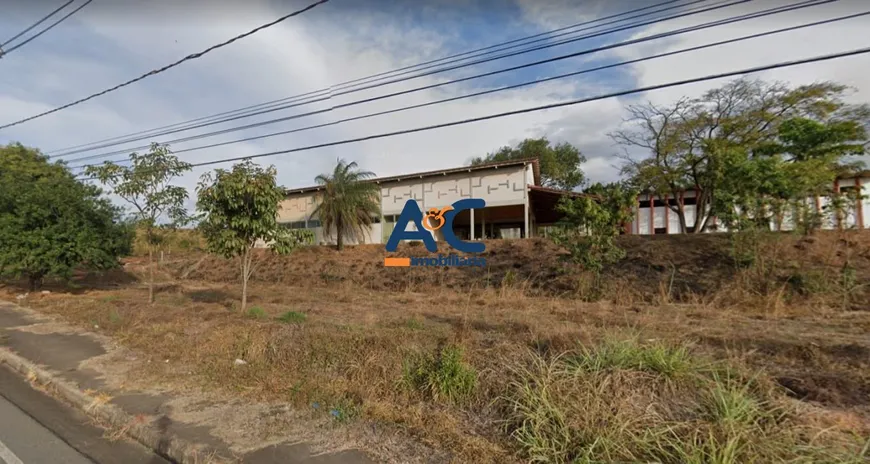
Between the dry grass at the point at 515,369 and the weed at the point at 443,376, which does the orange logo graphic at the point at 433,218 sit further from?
the weed at the point at 443,376

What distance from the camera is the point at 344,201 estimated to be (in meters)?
20.4

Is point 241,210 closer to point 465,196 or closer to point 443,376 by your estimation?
point 443,376

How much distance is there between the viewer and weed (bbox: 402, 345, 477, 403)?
4.03 meters

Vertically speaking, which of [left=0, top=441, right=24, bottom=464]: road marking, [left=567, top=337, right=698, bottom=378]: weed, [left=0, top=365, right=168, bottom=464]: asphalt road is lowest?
[left=0, top=365, right=168, bottom=464]: asphalt road

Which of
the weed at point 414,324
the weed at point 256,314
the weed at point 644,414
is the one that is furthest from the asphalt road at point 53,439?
the weed at point 414,324

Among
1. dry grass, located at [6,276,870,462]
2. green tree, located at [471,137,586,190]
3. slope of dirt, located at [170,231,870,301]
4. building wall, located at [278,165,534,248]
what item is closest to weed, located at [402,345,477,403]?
dry grass, located at [6,276,870,462]

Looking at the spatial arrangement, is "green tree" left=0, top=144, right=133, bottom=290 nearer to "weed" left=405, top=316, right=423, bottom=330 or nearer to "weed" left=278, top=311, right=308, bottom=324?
"weed" left=278, top=311, right=308, bottom=324

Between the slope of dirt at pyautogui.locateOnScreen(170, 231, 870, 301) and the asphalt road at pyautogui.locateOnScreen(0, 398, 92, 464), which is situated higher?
the slope of dirt at pyautogui.locateOnScreen(170, 231, 870, 301)

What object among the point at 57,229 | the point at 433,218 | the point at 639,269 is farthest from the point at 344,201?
the point at 639,269

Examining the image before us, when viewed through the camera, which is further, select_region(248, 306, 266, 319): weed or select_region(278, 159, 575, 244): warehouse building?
select_region(278, 159, 575, 244): warehouse building

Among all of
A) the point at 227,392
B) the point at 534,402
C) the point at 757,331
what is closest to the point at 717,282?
the point at 757,331

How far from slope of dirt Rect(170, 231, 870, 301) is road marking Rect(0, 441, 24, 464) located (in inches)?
436

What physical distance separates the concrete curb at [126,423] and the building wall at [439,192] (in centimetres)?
1321

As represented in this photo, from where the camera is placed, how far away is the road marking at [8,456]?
3.24 metres
